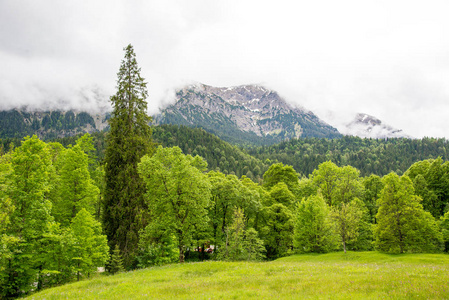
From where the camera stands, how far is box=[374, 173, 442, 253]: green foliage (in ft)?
120

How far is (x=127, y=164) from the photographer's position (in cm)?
3531

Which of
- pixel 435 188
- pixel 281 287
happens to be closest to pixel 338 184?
pixel 435 188

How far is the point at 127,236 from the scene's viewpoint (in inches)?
1309

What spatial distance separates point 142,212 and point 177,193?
9.00 metres

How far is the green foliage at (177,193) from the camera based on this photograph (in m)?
28.7

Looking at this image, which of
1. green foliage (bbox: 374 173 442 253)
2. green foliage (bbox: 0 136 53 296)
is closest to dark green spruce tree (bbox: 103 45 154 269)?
green foliage (bbox: 0 136 53 296)

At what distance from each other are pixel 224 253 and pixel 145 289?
27407 mm

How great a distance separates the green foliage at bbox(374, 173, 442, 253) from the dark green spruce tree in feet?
116

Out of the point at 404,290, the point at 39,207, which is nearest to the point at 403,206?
the point at 404,290

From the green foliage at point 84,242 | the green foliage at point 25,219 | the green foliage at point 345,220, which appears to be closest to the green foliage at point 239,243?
the green foliage at point 345,220

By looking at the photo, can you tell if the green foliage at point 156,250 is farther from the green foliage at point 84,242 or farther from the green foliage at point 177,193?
the green foliage at point 84,242

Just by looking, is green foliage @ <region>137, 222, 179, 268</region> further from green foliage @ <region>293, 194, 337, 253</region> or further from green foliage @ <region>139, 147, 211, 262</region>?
green foliage @ <region>293, 194, 337, 253</region>

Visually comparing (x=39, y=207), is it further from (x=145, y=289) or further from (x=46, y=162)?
Result: (x=145, y=289)

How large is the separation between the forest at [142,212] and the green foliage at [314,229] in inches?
7.6
